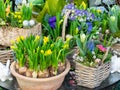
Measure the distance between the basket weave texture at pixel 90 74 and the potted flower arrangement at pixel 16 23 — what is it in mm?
307

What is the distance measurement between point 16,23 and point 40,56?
30cm

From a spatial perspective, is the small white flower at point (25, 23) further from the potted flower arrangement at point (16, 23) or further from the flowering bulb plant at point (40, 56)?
the flowering bulb plant at point (40, 56)

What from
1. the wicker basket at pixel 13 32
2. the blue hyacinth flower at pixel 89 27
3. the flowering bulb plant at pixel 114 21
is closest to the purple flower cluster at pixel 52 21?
the wicker basket at pixel 13 32

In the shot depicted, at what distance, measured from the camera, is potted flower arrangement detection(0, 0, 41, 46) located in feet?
4.61

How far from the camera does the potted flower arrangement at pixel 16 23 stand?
55.3 inches

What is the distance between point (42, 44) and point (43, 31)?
1.02ft

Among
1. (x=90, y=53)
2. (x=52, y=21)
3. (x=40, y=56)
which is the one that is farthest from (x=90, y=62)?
(x=52, y=21)

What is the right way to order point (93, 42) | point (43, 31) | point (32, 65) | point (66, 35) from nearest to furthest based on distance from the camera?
point (32, 65) < point (93, 42) < point (66, 35) < point (43, 31)

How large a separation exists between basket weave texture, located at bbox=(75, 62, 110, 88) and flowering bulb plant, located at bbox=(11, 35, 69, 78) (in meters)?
0.08

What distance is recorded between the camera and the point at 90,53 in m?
1.28

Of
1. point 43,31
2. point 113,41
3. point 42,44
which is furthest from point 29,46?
point 113,41

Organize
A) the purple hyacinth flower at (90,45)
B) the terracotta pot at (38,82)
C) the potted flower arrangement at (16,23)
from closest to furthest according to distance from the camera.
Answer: the terracotta pot at (38,82), the purple hyacinth flower at (90,45), the potted flower arrangement at (16,23)

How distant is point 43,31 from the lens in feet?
5.19

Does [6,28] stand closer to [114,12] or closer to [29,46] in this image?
[29,46]
